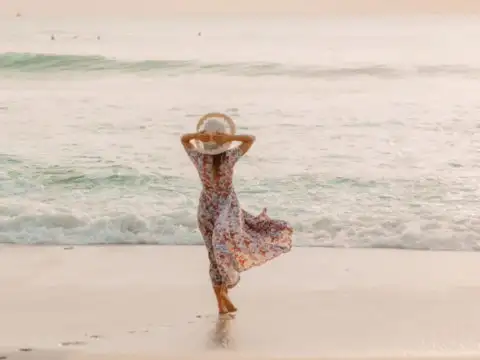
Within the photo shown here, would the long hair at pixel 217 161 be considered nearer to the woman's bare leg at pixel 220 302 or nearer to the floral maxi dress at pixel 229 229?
the floral maxi dress at pixel 229 229

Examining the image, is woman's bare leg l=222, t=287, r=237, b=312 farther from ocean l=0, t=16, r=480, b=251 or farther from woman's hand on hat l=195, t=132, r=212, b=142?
ocean l=0, t=16, r=480, b=251

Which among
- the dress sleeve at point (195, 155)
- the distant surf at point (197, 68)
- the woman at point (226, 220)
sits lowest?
the woman at point (226, 220)

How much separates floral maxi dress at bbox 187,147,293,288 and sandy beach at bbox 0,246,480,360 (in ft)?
1.44

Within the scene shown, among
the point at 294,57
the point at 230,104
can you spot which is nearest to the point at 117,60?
the point at 294,57

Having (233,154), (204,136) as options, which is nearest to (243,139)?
(233,154)

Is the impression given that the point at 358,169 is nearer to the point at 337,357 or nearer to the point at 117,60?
the point at 337,357

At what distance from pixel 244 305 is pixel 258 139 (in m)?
9.49

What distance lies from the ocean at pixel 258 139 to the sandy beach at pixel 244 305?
0.75 metres

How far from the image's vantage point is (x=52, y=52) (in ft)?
104

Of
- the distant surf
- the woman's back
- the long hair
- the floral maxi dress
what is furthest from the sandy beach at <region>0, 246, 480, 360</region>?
the distant surf

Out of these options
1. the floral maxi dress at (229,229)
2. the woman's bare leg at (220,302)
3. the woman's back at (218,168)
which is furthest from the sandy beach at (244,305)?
the woman's back at (218,168)

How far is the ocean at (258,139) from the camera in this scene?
8648 millimetres

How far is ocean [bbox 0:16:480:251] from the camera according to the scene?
8648mm

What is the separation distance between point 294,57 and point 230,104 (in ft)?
37.2
